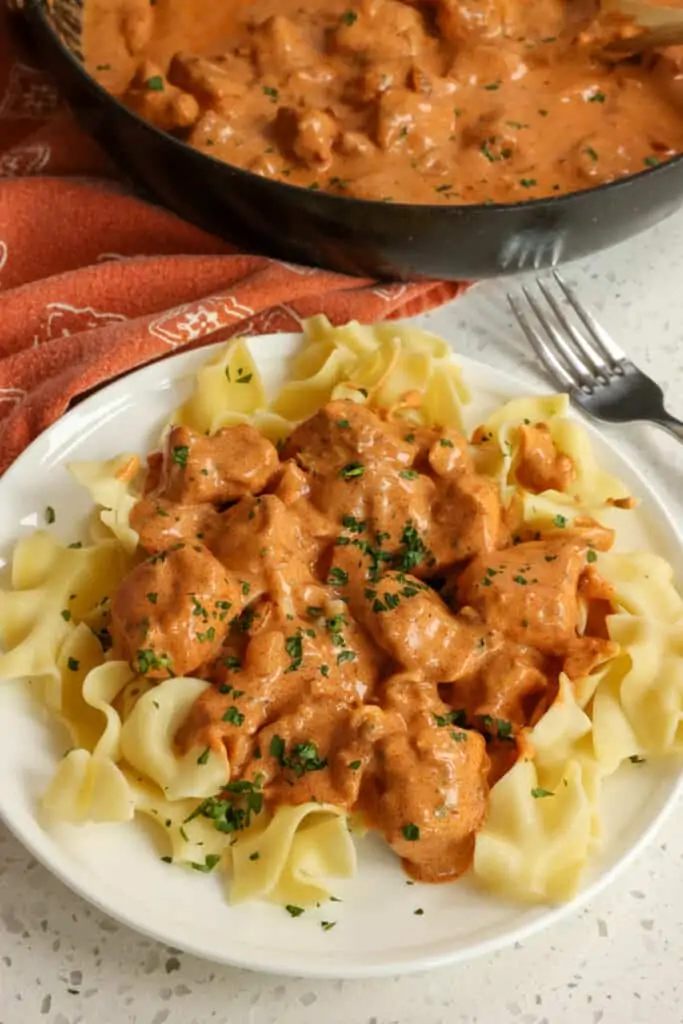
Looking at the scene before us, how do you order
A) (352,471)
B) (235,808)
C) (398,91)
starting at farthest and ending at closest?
(398,91) → (352,471) → (235,808)

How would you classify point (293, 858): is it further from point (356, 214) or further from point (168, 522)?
point (356, 214)

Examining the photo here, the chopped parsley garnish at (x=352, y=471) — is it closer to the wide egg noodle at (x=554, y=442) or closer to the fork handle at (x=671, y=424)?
the wide egg noodle at (x=554, y=442)

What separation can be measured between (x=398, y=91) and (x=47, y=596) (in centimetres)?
182

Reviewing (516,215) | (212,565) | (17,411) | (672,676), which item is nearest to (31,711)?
(212,565)

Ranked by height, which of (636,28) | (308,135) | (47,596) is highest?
(636,28)

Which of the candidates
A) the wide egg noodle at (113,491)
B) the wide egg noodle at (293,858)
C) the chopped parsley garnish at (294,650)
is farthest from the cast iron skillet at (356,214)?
the wide egg noodle at (293,858)

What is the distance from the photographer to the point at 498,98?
142 inches

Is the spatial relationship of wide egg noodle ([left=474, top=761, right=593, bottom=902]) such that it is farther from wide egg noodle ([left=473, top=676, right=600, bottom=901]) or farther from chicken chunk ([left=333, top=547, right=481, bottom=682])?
chicken chunk ([left=333, top=547, right=481, bottom=682])

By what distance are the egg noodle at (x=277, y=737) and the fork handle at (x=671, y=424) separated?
331 millimetres

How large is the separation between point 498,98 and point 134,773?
2.29 m

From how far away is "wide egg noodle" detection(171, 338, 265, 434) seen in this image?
9.85 ft

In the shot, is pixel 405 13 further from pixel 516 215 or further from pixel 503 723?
pixel 503 723

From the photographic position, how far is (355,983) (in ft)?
7.82

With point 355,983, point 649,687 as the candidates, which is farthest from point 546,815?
point 355,983
